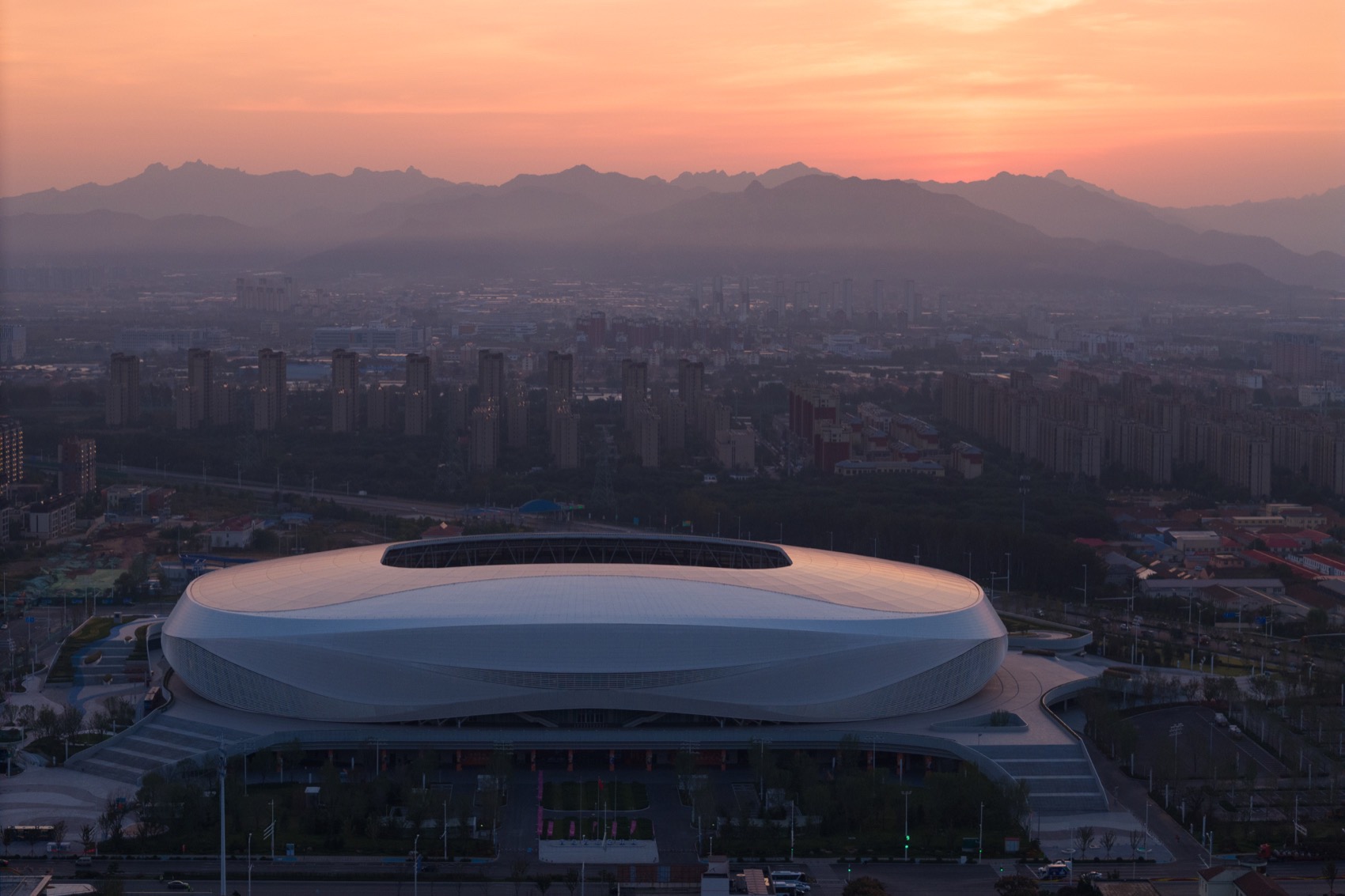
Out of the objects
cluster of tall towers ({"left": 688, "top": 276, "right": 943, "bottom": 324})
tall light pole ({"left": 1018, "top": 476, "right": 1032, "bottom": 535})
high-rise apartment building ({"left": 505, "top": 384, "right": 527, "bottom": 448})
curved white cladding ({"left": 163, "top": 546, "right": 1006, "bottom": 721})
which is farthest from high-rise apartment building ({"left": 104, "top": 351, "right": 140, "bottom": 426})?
cluster of tall towers ({"left": 688, "top": 276, "right": 943, "bottom": 324})

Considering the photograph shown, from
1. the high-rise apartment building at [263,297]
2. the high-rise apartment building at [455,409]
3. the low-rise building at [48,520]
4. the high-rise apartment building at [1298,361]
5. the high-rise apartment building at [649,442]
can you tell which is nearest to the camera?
the low-rise building at [48,520]

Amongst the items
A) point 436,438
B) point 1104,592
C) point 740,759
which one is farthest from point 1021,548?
point 436,438

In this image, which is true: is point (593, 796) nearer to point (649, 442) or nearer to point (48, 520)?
point (48, 520)

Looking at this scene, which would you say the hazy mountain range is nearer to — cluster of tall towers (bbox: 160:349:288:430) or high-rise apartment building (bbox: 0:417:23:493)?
cluster of tall towers (bbox: 160:349:288:430)

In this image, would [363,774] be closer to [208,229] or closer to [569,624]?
[569,624]

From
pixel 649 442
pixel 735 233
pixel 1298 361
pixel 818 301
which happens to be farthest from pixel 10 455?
pixel 735 233

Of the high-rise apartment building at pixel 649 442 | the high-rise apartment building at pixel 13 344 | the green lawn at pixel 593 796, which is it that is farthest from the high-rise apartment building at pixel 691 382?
→ the green lawn at pixel 593 796

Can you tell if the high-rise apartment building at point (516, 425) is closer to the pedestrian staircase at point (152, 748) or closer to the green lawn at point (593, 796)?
the pedestrian staircase at point (152, 748)
